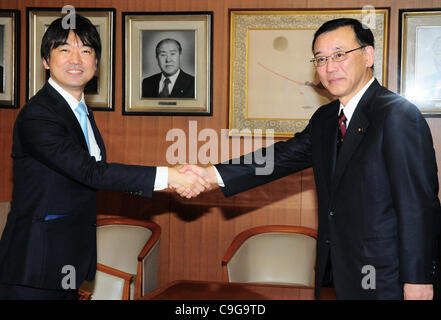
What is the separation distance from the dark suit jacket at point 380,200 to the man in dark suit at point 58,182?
0.83 m

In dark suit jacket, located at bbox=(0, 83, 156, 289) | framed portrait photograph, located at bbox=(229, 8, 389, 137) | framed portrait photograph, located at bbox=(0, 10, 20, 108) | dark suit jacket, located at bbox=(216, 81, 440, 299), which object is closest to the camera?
dark suit jacket, located at bbox=(216, 81, 440, 299)

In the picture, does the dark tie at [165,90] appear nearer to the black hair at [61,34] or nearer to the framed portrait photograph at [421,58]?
the black hair at [61,34]

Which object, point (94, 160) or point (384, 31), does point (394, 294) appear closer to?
point (94, 160)

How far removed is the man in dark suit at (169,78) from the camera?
11.8 feet

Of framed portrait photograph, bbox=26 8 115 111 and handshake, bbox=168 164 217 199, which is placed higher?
framed portrait photograph, bbox=26 8 115 111

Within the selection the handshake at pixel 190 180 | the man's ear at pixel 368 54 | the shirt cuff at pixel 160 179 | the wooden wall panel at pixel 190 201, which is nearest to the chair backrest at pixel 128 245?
the wooden wall panel at pixel 190 201

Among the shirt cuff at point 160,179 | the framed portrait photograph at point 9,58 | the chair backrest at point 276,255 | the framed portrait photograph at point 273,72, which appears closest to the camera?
the shirt cuff at point 160,179

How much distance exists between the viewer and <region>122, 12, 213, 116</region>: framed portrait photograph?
3576 mm

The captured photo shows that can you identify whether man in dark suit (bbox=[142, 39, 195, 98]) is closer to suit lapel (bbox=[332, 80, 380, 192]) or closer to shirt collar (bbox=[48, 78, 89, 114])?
shirt collar (bbox=[48, 78, 89, 114])

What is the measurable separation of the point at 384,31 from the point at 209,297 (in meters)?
2.29

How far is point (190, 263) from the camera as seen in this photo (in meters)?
3.73

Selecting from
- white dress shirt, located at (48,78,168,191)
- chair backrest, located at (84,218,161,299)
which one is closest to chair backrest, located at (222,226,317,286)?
chair backrest, located at (84,218,161,299)

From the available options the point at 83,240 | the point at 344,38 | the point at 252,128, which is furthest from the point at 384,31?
the point at 83,240

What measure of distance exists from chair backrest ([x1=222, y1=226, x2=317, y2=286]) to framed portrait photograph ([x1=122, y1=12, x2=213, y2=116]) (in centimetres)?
100
